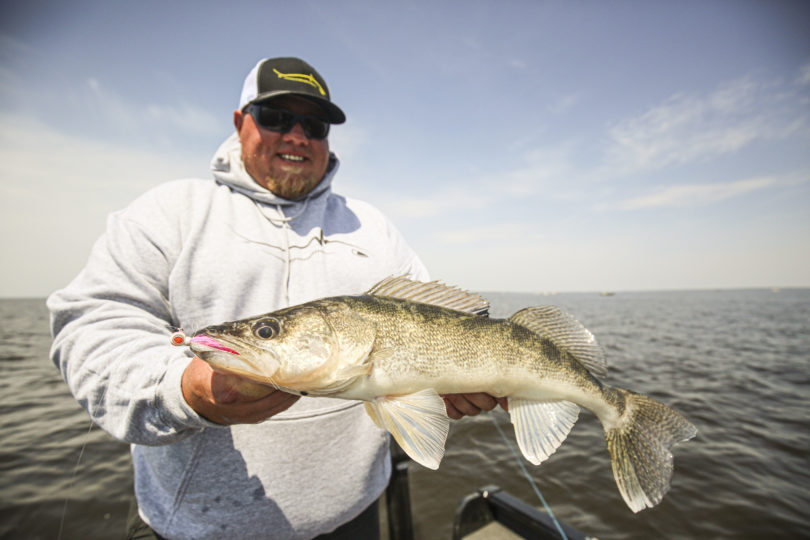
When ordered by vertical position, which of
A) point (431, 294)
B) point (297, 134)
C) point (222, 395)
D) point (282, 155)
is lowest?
point (222, 395)

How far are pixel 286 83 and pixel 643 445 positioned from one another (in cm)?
388

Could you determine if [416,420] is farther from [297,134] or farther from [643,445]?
[297,134]

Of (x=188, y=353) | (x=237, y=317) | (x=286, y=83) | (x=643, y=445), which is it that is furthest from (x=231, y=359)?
(x=643, y=445)

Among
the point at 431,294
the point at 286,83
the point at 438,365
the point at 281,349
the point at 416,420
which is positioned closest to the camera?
the point at 281,349

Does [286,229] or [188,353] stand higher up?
[286,229]

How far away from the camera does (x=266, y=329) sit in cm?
181

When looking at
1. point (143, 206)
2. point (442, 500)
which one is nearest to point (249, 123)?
point (143, 206)

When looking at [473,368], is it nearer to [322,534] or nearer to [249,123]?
[322,534]

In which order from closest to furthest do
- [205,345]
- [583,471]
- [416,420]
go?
1. [205,345]
2. [416,420]
3. [583,471]

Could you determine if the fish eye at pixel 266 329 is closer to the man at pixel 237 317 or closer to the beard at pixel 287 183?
the man at pixel 237 317

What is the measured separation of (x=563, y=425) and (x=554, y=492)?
5637mm

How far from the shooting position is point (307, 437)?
2.46 metres

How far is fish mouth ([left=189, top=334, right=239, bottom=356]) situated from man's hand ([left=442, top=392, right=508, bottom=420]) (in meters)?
1.48

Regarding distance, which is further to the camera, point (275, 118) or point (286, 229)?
point (275, 118)
